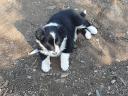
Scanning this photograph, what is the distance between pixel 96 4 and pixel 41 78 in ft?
6.51

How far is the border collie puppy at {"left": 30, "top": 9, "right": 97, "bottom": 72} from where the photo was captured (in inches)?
212

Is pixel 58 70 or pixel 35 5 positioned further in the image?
pixel 35 5

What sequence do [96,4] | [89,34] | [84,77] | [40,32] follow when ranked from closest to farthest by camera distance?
[40,32] < [84,77] < [89,34] < [96,4]

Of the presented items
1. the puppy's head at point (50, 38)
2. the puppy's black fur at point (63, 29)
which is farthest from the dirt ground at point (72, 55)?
the puppy's head at point (50, 38)

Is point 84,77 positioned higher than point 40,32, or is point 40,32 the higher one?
point 40,32

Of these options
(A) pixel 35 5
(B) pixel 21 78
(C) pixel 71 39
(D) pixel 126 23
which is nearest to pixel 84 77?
(C) pixel 71 39

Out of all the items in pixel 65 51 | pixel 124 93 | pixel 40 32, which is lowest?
pixel 124 93

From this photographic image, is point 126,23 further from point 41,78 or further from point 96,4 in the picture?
point 41,78

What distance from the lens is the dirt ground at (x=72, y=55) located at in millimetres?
5691

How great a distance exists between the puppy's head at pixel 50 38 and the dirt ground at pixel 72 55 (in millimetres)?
594

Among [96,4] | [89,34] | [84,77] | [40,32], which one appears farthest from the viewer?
[96,4]

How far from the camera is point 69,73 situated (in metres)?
5.86

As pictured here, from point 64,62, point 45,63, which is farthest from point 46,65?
point 64,62

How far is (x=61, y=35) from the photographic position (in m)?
5.53
